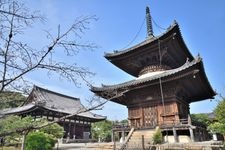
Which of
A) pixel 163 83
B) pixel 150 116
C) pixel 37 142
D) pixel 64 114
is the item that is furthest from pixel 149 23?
pixel 64 114

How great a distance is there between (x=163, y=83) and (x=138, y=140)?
5.57m

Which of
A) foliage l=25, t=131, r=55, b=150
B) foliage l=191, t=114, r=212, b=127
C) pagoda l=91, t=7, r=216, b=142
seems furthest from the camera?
foliage l=191, t=114, r=212, b=127

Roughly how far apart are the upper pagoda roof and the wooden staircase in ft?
23.6

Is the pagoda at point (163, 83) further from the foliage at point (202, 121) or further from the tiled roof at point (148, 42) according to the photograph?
the foliage at point (202, 121)

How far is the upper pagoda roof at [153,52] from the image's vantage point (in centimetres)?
1912

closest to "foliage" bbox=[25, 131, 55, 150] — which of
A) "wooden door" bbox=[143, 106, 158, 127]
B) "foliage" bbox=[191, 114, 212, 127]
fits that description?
"wooden door" bbox=[143, 106, 158, 127]

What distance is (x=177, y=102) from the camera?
1888 centimetres

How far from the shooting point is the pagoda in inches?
682

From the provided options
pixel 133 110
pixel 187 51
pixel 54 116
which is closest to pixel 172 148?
pixel 133 110

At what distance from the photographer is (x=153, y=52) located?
20.8 metres

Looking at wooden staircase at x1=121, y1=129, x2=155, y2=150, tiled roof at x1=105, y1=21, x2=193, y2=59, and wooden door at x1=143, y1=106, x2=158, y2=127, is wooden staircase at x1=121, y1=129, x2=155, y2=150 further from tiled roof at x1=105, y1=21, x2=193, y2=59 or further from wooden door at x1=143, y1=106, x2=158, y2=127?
tiled roof at x1=105, y1=21, x2=193, y2=59

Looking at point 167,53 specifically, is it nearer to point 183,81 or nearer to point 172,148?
point 183,81

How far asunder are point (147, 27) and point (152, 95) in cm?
916

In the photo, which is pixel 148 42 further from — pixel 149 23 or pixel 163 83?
pixel 149 23
